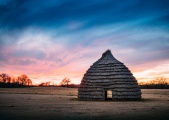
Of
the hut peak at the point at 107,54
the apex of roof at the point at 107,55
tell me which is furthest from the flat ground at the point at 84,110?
the hut peak at the point at 107,54

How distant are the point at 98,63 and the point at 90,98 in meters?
4.34

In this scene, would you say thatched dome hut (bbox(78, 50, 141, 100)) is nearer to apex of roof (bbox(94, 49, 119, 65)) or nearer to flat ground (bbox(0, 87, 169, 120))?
apex of roof (bbox(94, 49, 119, 65))

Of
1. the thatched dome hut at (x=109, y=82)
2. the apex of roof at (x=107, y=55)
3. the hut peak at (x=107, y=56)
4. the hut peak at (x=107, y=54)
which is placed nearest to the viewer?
the thatched dome hut at (x=109, y=82)

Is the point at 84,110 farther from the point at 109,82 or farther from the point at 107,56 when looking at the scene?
the point at 107,56

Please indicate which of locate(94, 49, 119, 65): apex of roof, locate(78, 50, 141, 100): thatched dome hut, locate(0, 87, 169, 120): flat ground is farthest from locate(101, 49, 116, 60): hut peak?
locate(0, 87, 169, 120): flat ground

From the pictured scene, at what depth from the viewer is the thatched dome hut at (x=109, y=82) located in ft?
93.1

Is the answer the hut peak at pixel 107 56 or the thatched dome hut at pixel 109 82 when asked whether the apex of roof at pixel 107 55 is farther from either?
the thatched dome hut at pixel 109 82

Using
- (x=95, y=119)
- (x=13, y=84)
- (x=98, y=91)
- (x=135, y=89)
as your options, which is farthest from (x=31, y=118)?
(x=13, y=84)

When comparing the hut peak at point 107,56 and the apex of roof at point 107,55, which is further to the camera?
the apex of roof at point 107,55

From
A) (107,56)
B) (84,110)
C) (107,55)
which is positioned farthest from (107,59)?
(84,110)

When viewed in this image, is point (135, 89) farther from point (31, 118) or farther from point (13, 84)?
point (13, 84)

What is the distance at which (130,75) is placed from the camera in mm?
29938

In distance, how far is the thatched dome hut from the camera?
28391 millimetres

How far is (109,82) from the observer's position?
2847cm
